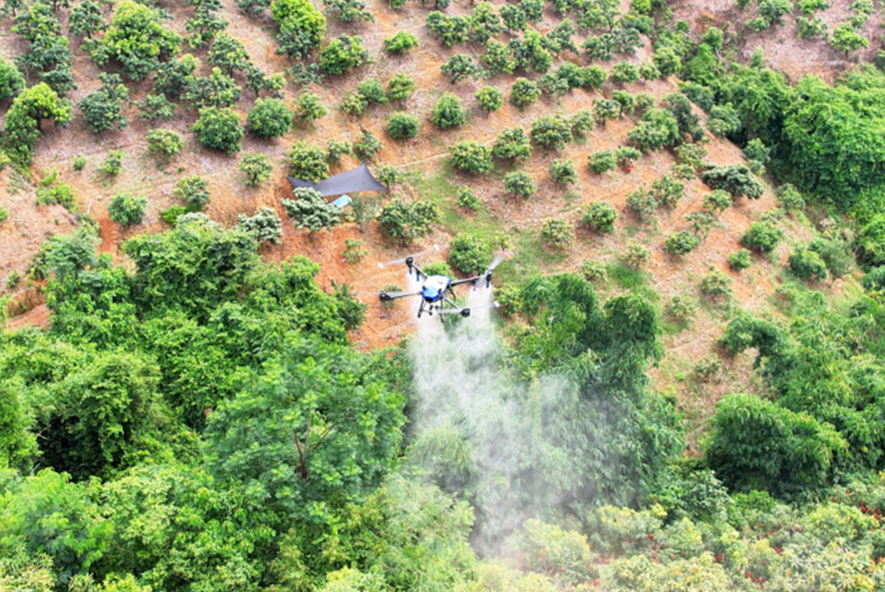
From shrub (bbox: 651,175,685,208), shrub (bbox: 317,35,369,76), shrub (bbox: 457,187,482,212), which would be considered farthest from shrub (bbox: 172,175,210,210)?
shrub (bbox: 651,175,685,208)

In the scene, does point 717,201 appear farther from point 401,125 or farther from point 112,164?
point 112,164

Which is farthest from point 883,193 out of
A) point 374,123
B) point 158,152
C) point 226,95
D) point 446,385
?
point 158,152

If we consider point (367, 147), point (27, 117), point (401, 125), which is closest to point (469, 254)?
point (367, 147)

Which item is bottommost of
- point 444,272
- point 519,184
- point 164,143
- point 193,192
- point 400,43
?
point 444,272

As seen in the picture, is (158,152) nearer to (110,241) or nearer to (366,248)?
(110,241)

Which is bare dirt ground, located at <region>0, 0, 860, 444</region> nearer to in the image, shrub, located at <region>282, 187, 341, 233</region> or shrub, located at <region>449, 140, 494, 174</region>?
shrub, located at <region>449, 140, 494, 174</region>

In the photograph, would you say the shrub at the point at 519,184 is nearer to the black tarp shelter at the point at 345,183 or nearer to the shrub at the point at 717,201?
the black tarp shelter at the point at 345,183
